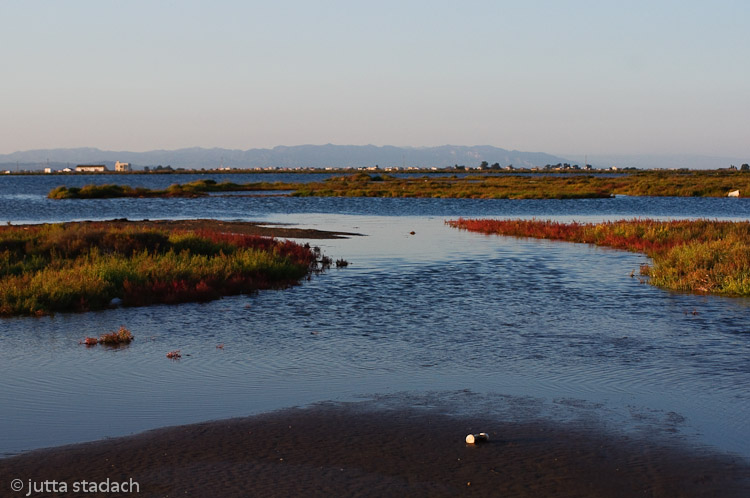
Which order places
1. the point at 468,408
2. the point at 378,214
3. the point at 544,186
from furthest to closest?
the point at 544,186
the point at 378,214
the point at 468,408

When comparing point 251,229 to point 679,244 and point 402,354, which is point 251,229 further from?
point 402,354

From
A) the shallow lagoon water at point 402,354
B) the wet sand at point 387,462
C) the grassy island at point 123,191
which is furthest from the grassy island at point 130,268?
the grassy island at point 123,191

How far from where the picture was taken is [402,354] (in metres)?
16.2

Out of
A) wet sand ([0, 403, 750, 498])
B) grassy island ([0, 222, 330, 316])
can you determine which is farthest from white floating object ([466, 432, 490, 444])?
grassy island ([0, 222, 330, 316])

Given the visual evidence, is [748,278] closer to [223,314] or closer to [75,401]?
[223,314]

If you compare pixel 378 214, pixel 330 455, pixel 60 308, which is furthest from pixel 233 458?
pixel 378 214

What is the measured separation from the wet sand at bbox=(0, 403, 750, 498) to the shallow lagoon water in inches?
29.4

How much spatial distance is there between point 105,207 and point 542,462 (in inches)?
2840

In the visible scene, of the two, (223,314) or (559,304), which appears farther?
(559,304)

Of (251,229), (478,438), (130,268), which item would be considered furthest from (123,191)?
(478,438)

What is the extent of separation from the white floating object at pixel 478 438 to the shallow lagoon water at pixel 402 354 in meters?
1.77

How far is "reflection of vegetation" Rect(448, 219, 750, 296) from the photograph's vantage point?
81.3 ft

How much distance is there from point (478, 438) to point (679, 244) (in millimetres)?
26326

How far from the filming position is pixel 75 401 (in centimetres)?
1272
